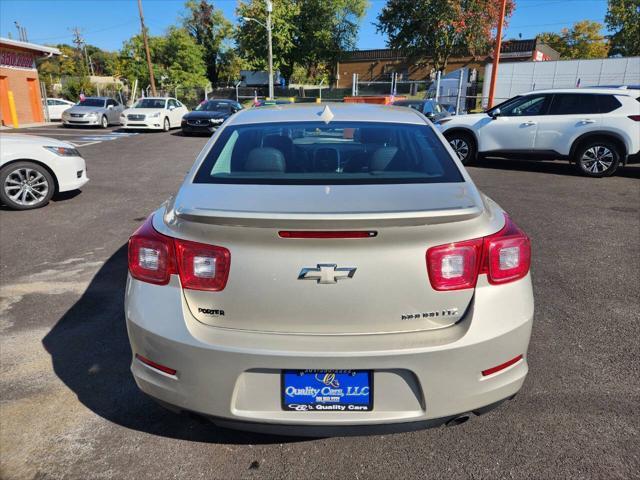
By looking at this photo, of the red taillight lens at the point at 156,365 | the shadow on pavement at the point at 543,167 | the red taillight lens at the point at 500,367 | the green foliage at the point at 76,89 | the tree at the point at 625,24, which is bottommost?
the shadow on pavement at the point at 543,167

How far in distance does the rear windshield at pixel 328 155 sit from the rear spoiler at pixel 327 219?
1.51ft

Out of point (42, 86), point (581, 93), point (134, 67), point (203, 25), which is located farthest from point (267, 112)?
point (203, 25)

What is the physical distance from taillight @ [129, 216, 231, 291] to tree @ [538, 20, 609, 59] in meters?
71.9

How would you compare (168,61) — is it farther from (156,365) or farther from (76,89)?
(156,365)

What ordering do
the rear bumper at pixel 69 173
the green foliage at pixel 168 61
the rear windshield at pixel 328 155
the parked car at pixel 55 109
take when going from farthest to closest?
the green foliage at pixel 168 61, the parked car at pixel 55 109, the rear bumper at pixel 69 173, the rear windshield at pixel 328 155

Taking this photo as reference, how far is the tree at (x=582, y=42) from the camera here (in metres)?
60.4

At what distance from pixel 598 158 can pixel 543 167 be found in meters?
1.64

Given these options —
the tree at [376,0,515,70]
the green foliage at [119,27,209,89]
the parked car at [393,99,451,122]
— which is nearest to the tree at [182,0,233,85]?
the green foliage at [119,27,209,89]

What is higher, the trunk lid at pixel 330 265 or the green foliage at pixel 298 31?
the green foliage at pixel 298 31

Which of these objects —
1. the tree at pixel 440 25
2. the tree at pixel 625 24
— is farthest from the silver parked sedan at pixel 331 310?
the tree at pixel 625 24

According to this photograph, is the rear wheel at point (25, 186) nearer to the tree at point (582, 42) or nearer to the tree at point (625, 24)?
the tree at point (625, 24)

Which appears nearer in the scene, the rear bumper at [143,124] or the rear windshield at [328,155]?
the rear windshield at [328,155]

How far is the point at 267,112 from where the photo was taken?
3291 mm

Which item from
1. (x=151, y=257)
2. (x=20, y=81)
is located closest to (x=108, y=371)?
(x=151, y=257)
